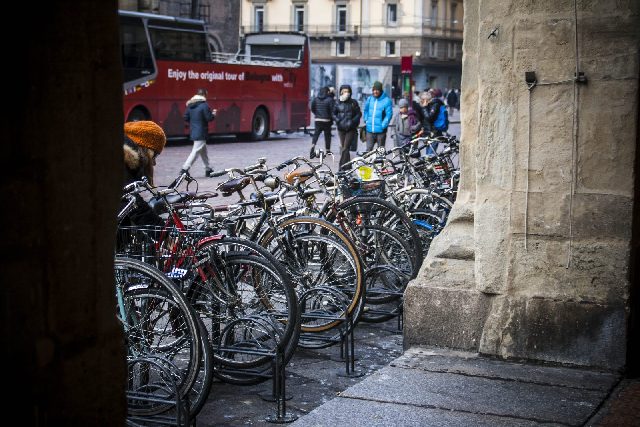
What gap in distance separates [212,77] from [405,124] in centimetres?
1159

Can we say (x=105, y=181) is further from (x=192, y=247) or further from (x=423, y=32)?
(x=423, y=32)

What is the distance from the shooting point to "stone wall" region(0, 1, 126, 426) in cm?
208

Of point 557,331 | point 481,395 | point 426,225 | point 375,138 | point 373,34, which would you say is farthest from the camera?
point 373,34

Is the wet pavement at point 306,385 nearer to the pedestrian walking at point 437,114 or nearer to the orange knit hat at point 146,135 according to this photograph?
the orange knit hat at point 146,135

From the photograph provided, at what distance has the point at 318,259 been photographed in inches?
260

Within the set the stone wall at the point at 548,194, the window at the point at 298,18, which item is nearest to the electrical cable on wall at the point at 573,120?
the stone wall at the point at 548,194

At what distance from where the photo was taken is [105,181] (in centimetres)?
236

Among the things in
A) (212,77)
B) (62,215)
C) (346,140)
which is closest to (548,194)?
(62,215)

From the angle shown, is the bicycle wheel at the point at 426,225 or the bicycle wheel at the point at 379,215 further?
the bicycle wheel at the point at 426,225

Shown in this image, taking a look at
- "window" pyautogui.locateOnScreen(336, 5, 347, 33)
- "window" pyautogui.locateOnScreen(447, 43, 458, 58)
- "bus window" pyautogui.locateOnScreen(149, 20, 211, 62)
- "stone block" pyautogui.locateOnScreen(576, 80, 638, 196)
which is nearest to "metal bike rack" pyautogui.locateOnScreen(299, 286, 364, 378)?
"stone block" pyautogui.locateOnScreen(576, 80, 638, 196)

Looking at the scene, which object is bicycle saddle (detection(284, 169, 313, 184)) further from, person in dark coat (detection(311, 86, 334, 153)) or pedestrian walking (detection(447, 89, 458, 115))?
pedestrian walking (detection(447, 89, 458, 115))

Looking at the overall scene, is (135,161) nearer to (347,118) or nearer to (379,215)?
(379,215)

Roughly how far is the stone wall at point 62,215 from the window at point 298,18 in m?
83.6

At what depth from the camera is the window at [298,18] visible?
278ft
